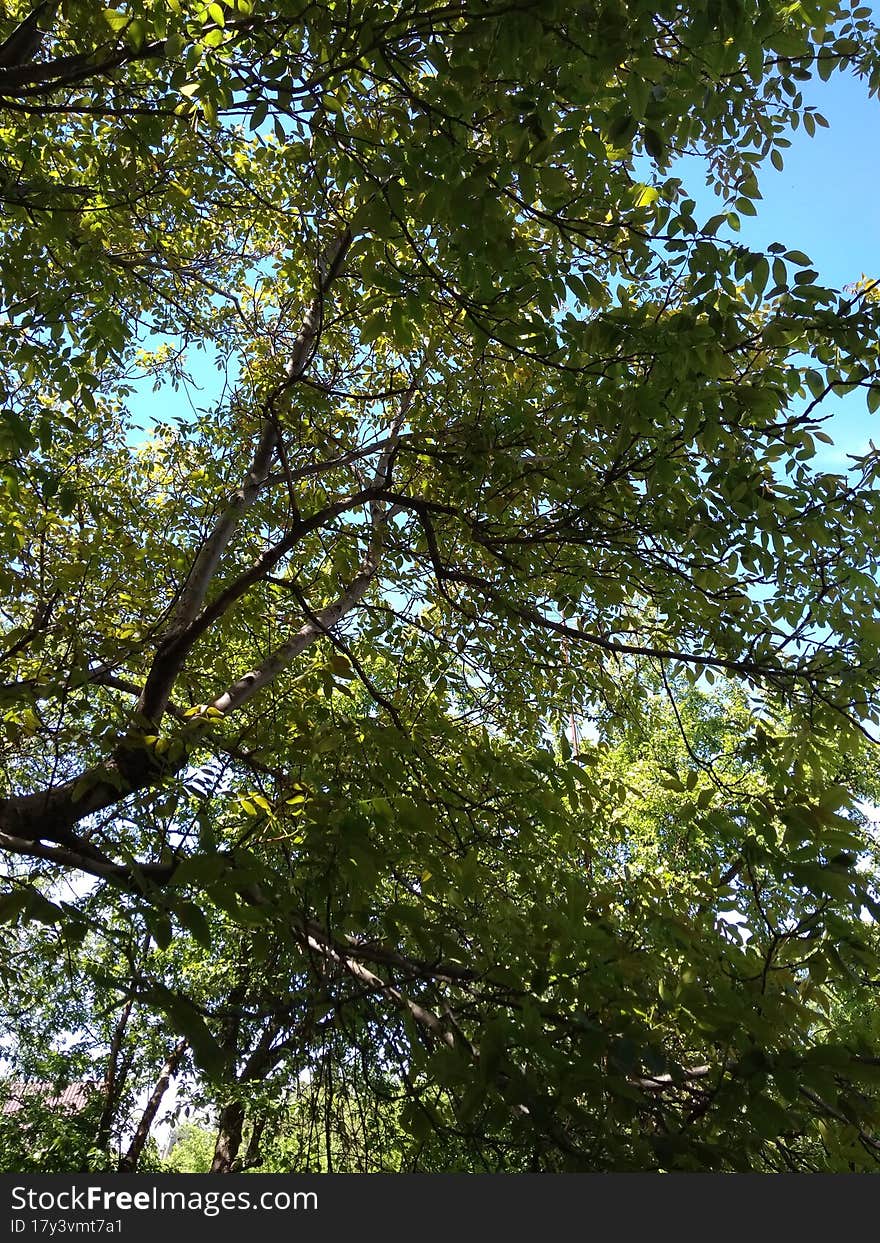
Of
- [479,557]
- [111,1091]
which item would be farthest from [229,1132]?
[479,557]

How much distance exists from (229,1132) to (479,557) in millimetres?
8049

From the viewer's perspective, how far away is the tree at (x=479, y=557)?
6.52 feet

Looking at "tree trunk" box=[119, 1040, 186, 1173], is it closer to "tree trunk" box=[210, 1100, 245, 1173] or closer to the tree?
"tree trunk" box=[210, 1100, 245, 1173]

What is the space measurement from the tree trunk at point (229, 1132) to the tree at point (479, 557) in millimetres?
3849

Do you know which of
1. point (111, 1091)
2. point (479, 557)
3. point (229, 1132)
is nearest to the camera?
point (479, 557)

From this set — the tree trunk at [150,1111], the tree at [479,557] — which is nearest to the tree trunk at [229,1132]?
the tree trunk at [150,1111]

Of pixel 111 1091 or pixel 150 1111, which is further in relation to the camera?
pixel 150 1111

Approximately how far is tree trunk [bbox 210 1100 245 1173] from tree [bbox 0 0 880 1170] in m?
3.85

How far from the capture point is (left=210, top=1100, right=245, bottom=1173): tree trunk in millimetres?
8122

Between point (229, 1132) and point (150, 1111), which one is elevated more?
point (150, 1111)

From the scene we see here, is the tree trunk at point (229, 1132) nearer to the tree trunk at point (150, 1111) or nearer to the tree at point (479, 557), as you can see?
the tree trunk at point (150, 1111)

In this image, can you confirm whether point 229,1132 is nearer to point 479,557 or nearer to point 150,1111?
point 150,1111

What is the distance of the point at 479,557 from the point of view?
17.0 feet

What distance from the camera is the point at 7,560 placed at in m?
5.12
